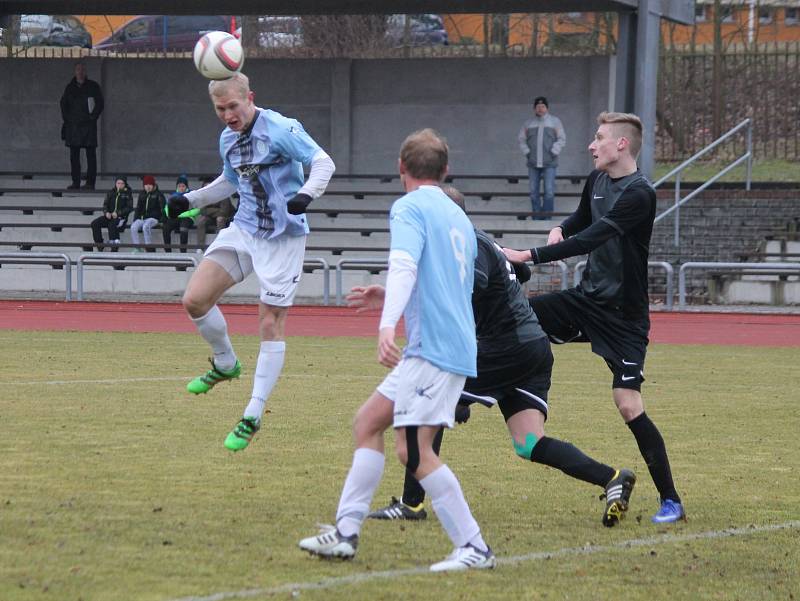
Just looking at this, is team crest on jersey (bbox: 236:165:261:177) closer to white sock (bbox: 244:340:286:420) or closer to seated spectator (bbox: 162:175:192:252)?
white sock (bbox: 244:340:286:420)

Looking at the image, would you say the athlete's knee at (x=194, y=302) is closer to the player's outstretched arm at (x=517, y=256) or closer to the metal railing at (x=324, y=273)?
the player's outstretched arm at (x=517, y=256)

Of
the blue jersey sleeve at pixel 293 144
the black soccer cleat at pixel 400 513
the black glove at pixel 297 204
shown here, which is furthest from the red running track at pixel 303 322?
the black soccer cleat at pixel 400 513

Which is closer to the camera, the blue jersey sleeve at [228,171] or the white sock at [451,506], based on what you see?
the white sock at [451,506]

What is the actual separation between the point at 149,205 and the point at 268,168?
708 inches

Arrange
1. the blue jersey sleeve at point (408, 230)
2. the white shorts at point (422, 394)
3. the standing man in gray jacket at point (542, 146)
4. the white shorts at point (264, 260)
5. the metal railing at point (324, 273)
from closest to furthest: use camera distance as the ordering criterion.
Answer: the blue jersey sleeve at point (408, 230) → the white shorts at point (422, 394) → the white shorts at point (264, 260) → the metal railing at point (324, 273) → the standing man in gray jacket at point (542, 146)

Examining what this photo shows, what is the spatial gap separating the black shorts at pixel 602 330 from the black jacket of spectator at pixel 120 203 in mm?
19620

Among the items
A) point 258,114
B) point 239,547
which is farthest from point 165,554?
point 258,114

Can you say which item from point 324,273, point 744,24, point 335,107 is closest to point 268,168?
point 324,273

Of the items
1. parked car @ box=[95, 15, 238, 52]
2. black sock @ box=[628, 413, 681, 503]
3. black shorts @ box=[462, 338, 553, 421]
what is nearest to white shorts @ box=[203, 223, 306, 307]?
black shorts @ box=[462, 338, 553, 421]

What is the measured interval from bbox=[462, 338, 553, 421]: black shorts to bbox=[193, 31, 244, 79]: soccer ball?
2506mm

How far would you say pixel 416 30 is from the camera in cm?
3769

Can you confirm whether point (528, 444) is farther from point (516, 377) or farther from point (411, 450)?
point (411, 450)

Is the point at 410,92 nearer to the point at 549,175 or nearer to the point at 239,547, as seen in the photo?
the point at 549,175

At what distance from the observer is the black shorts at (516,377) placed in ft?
20.7
